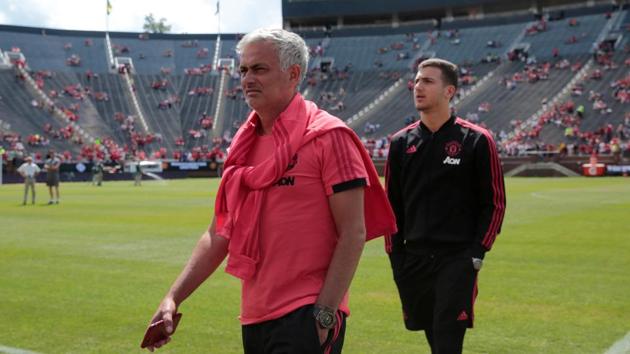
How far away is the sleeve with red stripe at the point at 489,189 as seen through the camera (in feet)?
17.0

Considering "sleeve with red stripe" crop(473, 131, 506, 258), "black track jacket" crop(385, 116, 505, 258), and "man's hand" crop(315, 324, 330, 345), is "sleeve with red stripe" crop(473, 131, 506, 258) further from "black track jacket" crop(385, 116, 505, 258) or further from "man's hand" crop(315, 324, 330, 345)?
"man's hand" crop(315, 324, 330, 345)

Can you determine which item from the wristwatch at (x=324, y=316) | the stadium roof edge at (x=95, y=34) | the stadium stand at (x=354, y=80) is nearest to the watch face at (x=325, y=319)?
the wristwatch at (x=324, y=316)

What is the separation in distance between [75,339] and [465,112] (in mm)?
60925

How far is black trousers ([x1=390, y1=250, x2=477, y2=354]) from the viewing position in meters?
5.02

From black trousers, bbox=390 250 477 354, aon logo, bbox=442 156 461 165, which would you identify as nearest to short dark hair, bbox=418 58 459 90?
aon logo, bbox=442 156 461 165

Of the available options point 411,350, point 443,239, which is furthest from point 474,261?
point 411,350

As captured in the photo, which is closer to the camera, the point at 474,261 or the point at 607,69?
the point at 474,261

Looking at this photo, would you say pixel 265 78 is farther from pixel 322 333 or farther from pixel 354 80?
pixel 354 80

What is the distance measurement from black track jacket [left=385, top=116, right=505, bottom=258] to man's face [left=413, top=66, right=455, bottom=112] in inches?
7.3

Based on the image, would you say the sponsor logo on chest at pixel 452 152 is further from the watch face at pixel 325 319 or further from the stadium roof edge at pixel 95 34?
the stadium roof edge at pixel 95 34

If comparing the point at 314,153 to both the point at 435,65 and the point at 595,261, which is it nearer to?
the point at 435,65

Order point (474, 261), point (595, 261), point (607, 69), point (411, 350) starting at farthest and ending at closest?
point (607, 69) → point (595, 261) → point (411, 350) → point (474, 261)

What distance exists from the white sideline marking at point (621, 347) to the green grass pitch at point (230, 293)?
3.6 inches

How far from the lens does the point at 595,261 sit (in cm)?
1250
